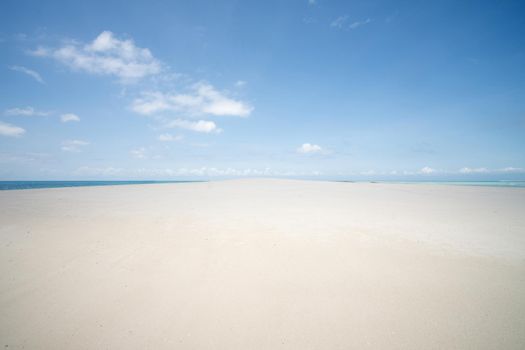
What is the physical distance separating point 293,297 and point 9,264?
5.94m

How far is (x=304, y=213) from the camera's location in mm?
9867

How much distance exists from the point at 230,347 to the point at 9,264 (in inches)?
209

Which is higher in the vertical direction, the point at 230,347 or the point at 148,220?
the point at 148,220

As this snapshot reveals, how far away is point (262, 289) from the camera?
3.74 meters

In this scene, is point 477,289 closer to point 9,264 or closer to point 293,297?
point 293,297

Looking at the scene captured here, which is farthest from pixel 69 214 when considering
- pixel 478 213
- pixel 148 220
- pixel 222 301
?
pixel 478 213

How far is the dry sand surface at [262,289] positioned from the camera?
2818 millimetres

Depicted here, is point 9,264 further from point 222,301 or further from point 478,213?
point 478,213

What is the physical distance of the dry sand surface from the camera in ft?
9.25

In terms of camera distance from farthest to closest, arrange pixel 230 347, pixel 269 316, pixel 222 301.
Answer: pixel 222 301 < pixel 269 316 < pixel 230 347

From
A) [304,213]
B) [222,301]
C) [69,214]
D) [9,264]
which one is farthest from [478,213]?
[69,214]

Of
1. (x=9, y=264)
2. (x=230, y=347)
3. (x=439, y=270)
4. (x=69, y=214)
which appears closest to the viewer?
(x=230, y=347)

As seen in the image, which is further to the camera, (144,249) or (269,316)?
(144,249)

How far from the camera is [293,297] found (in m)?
3.52
